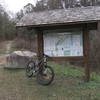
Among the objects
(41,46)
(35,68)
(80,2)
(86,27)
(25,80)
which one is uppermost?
(80,2)

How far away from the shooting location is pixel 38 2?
1245 inches

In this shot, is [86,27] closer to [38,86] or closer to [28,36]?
[38,86]

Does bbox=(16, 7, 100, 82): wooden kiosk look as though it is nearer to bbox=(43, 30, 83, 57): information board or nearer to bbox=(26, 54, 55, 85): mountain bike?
bbox=(43, 30, 83, 57): information board

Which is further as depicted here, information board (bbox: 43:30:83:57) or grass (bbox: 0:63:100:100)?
Result: information board (bbox: 43:30:83:57)

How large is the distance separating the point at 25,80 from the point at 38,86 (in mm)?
1066

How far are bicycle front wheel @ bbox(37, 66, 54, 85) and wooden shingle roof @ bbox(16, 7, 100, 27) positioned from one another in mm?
1556

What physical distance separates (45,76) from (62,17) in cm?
213

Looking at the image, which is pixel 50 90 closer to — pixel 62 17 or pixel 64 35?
Answer: pixel 64 35

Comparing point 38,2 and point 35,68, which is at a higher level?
point 38,2

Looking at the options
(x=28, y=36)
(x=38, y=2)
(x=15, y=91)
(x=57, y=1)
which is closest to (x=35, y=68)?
(x=15, y=91)

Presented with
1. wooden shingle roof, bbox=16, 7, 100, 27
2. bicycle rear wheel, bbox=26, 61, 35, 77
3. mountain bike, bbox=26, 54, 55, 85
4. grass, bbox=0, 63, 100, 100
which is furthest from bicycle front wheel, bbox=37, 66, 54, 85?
wooden shingle roof, bbox=16, 7, 100, 27

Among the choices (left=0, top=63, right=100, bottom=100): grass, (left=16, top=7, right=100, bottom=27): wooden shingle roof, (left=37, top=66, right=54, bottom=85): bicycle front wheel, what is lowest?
(left=0, top=63, right=100, bottom=100): grass

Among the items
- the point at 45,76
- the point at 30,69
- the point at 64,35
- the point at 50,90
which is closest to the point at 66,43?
the point at 64,35

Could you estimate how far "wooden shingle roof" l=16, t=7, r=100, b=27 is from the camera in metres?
5.99
